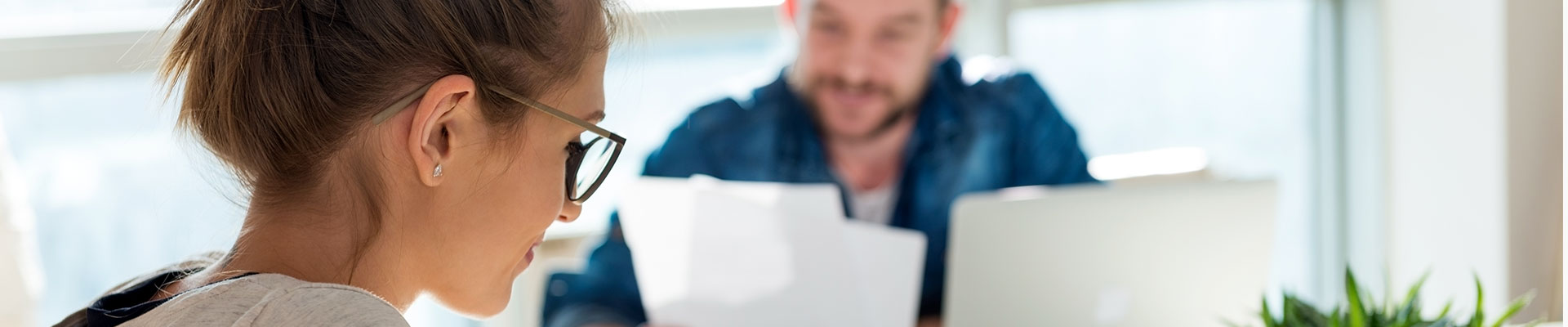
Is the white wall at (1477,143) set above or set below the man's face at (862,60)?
below

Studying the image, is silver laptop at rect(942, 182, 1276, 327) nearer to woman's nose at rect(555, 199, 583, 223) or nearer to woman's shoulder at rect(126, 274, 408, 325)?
woman's nose at rect(555, 199, 583, 223)

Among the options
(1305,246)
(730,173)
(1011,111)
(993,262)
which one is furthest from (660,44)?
(1305,246)

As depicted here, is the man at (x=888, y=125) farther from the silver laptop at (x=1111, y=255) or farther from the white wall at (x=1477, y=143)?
the silver laptop at (x=1111, y=255)

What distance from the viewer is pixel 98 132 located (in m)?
2.49

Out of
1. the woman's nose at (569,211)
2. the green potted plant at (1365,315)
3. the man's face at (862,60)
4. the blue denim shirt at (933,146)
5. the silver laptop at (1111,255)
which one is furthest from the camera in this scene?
the man's face at (862,60)

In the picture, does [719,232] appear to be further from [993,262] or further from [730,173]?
[730,173]

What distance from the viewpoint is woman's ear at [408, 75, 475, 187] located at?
71cm

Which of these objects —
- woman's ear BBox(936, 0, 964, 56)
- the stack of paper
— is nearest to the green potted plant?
the stack of paper

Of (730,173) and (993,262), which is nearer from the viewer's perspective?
(993,262)

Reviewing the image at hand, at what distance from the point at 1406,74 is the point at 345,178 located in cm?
159

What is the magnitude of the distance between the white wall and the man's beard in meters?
0.89

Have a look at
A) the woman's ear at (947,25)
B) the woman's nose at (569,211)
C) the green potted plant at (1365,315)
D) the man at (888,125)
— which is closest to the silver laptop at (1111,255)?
the green potted plant at (1365,315)

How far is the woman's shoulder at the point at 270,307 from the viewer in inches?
24.6

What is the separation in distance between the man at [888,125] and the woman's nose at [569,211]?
1351 mm
